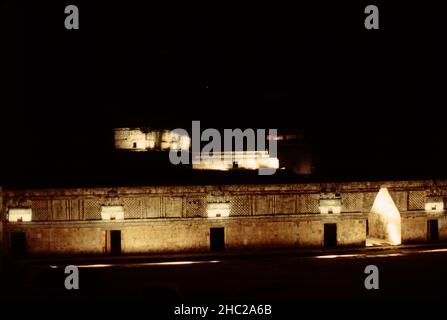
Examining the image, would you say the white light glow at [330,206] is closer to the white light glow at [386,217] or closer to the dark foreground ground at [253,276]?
the dark foreground ground at [253,276]

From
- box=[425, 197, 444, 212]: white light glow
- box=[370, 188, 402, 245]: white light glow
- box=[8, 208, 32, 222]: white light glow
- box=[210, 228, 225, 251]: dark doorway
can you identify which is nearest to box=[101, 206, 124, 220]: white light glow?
box=[8, 208, 32, 222]: white light glow

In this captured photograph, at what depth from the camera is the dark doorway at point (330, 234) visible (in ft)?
72.1

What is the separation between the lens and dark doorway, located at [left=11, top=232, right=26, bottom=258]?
67.1 ft

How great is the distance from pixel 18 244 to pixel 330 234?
12.8 meters

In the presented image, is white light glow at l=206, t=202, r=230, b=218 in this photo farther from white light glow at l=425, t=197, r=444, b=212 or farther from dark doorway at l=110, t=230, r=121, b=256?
white light glow at l=425, t=197, r=444, b=212

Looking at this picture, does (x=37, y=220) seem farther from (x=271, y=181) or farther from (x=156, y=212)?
(x=271, y=181)

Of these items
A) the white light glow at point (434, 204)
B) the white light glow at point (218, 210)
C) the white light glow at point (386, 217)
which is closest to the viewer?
the white light glow at point (218, 210)

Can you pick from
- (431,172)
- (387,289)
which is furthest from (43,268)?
(431,172)

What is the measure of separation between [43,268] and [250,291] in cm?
727

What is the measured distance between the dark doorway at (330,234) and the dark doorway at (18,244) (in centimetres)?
1237

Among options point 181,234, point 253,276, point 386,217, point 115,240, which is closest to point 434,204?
point 386,217

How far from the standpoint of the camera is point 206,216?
2108 centimetres

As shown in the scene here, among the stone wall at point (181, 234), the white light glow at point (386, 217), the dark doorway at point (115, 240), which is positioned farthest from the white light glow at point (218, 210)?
the white light glow at point (386, 217)
